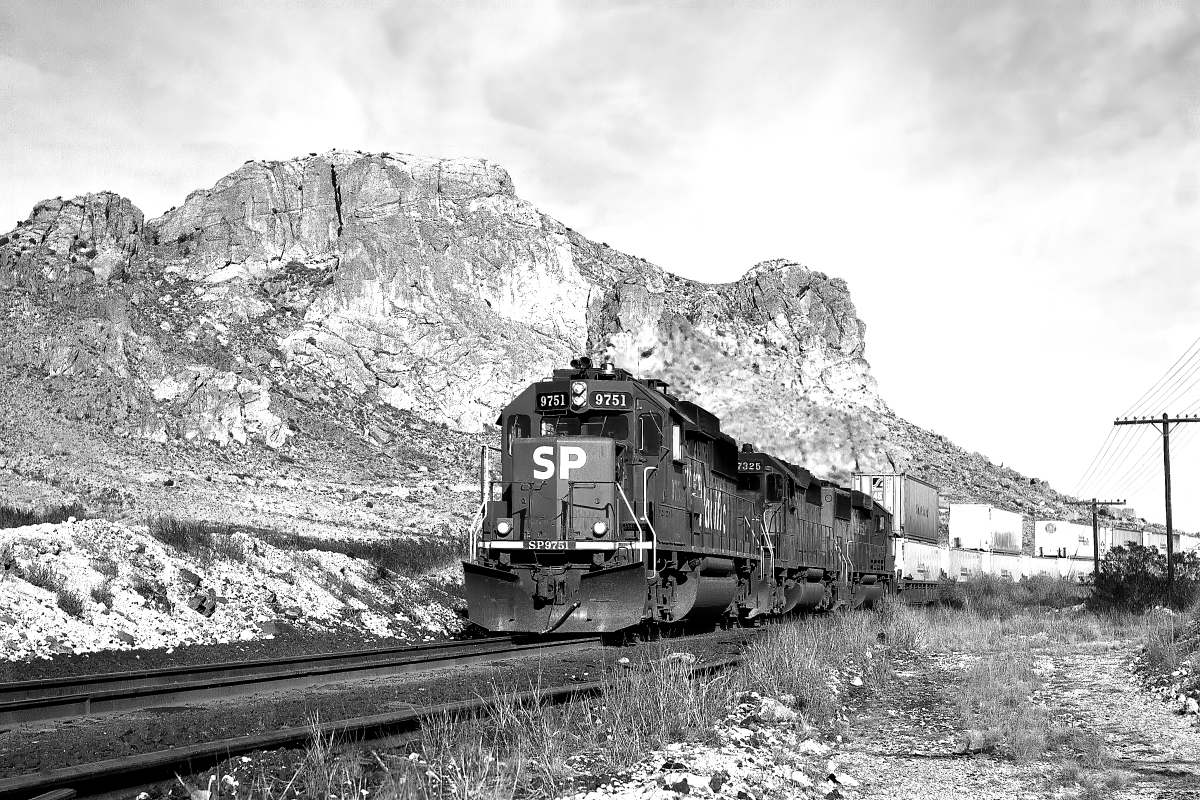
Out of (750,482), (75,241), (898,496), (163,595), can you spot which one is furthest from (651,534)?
(75,241)

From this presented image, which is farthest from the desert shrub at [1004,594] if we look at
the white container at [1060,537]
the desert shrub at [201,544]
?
the white container at [1060,537]

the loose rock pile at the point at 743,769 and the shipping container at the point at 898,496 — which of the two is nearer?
the loose rock pile at the point at 743,769

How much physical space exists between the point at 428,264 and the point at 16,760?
87.8 meters

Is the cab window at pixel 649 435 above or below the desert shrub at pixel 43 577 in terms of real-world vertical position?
above

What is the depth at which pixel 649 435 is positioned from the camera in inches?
616

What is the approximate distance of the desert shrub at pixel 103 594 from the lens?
1393 centimetres

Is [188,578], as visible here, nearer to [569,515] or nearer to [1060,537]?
[569,515]

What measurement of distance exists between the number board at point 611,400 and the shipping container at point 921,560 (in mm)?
25023

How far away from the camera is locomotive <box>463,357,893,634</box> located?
565 inches

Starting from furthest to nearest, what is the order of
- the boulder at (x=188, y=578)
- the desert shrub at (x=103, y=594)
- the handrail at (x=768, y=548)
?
the handrail at (x=768, y=548) → the boulder at (x=188, y=578) → the desert shrub at (x=103, y=594)

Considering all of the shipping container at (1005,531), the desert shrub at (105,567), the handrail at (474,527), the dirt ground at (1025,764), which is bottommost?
the dirt ground at (1025,764)

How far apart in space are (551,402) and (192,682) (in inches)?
269

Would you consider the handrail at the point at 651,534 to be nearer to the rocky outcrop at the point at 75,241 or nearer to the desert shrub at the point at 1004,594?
the desert shrub at the point at 1004,594

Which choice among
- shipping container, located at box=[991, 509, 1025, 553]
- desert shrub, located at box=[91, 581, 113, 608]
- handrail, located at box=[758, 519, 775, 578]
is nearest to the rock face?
shipping container, located at box=[991, 509, 1025, 553]
